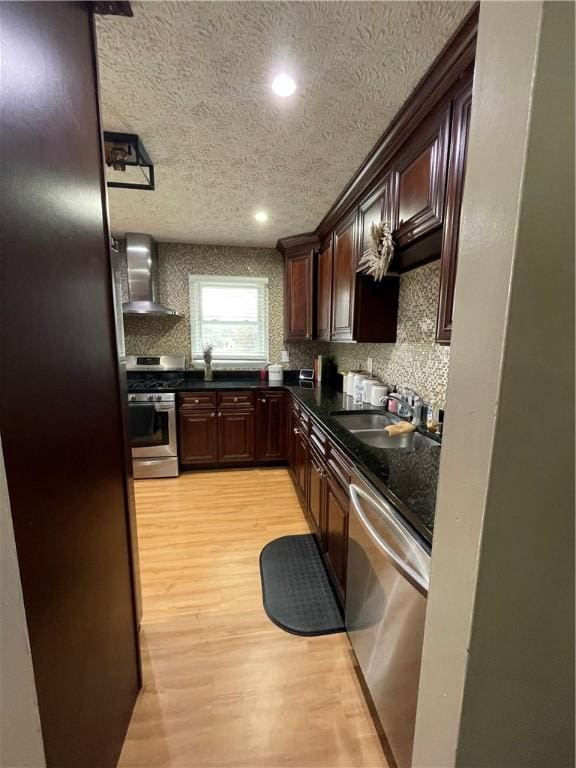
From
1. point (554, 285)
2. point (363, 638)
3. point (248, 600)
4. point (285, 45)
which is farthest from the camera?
point (248, 600)

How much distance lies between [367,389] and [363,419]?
319 millimetres

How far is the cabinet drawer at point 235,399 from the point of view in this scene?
3.29 meters

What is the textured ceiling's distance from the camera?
1.01 metres

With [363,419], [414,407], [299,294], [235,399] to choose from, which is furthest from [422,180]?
[235,399]

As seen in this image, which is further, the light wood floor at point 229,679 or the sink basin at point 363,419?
the sink basin at point 363,419

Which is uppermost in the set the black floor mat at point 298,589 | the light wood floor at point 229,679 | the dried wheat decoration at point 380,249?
the dried wheat decoration at point 380,249

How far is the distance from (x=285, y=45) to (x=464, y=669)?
5.95ft

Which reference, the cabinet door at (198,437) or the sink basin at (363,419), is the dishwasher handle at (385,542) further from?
the cabinet door at (198,437)

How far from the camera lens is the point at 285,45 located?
3.64 feet

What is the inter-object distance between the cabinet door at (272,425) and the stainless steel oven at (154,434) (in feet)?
2.94

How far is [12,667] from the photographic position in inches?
19.5

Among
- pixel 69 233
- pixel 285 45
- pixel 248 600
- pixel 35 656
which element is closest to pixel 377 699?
pixel 248 600

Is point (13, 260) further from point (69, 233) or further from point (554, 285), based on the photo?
point (554, 285)

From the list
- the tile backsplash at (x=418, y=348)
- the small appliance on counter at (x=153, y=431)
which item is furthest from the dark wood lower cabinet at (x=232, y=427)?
the tile backsplash at (x=418, y=348)
